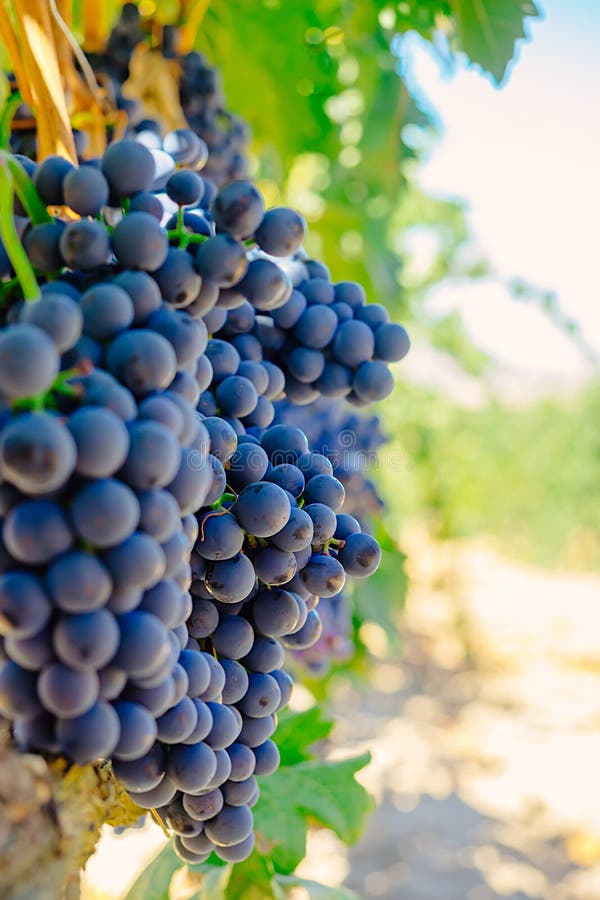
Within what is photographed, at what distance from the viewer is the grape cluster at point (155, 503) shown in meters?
0.48

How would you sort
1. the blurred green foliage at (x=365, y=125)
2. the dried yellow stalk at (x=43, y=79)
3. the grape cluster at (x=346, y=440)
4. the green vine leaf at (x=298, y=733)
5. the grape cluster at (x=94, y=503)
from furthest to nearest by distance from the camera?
the blurred green foliage at (x=365, y=125) < the green vine leaf at (x=298, y=733) < the grape cluster at (x=346, y=440) < the dried yellow stalk at (x=43, y=79) < the grape cluster at (x=94, y=503)

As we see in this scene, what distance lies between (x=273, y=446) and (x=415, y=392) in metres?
4.72

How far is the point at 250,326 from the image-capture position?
0.81 m

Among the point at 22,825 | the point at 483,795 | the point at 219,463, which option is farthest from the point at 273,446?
the point at 483,795

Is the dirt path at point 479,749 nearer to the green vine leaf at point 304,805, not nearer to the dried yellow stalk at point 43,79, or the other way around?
the green vine leaf at point 304,805

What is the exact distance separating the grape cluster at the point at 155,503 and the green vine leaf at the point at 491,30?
79 cm

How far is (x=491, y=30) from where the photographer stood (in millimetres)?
1354

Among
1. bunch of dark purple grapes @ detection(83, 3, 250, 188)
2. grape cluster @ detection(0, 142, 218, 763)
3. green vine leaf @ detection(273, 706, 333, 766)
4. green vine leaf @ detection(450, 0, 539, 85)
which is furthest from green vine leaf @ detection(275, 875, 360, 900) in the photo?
green vine leaf @ detection(450, 0, 539, 85)

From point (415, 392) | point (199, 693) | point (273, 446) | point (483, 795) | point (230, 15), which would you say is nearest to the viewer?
point (199, 693)

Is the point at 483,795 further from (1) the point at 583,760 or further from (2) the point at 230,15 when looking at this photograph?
(2) the point at 230,15

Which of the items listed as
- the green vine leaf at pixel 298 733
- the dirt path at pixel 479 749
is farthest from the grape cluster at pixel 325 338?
the dirt path at pixel 479 749

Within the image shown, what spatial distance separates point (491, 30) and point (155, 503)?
3.98 ft

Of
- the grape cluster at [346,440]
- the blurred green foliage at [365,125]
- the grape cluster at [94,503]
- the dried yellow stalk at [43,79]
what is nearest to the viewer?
the grape cluster at [94,503]

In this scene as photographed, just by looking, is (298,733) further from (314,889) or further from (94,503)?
(94,503)
